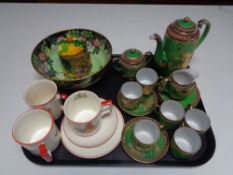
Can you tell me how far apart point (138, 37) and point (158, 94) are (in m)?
0.34

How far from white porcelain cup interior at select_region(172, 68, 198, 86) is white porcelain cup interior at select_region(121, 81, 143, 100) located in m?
0.12

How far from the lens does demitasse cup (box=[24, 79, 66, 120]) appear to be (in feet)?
1.90

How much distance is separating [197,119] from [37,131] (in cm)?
46

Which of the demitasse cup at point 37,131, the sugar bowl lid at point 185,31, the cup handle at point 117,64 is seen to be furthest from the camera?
the cup handle at point 117,64

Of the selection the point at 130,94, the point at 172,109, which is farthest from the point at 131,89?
the point at 172,109

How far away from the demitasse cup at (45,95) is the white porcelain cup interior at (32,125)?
3 centimetres

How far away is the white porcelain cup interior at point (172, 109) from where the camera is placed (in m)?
0.62

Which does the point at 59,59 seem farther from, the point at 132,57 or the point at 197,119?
the point at 197,119

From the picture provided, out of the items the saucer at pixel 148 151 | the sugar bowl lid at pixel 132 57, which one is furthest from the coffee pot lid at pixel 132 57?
the saucer at pixel 148 151

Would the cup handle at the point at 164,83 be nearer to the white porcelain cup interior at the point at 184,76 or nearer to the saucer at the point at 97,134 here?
the white porcelain cup interior at the point at 184,76

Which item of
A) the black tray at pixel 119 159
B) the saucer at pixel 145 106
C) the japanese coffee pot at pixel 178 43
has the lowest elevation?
the black tray at pixel 119 159

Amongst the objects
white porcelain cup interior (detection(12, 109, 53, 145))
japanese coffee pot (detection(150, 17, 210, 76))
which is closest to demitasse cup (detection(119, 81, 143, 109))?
japanese coffee pot (detection(150, 17, 210, 76))

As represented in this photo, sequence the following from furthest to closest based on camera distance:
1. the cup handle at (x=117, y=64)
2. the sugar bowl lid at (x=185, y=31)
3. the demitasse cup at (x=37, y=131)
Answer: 1. the cup handle at (x=117, y=64)
2. the sugar bowl lid at (x=185, y=31)
3. the demitasse cup at (x=37, y=131)

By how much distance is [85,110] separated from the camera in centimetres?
62
